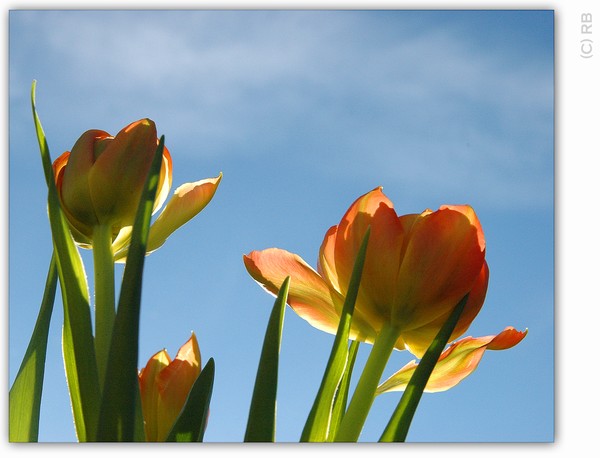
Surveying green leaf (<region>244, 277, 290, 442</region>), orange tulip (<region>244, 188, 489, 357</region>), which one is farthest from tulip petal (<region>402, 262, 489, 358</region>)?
green leaf (<region>244, 277, 290, 442</region>)

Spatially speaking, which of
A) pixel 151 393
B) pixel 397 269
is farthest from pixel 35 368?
pixel 397 269

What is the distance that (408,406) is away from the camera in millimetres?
568

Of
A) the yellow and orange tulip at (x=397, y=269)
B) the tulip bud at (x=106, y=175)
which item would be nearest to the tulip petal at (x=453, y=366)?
the yellow and orange tulip at (x=397, y=269)

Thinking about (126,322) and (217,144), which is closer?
(126,322)

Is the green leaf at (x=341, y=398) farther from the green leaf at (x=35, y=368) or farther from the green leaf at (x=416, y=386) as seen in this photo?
the green leaf at (x=35, y=368)

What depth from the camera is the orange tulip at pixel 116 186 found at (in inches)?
23.2

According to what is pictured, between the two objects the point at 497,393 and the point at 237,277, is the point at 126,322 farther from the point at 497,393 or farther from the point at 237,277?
the point at 497,393

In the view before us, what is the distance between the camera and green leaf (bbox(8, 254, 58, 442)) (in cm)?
65

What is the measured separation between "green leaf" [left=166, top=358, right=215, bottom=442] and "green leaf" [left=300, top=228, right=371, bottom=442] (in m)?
0.08

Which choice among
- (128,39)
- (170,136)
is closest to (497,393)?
(170,136)

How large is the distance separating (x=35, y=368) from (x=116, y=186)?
0.19m

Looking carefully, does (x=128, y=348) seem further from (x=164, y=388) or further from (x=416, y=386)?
(x=416, y=386)

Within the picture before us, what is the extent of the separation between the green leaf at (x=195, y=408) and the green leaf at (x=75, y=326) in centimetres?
6

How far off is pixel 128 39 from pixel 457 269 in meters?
0.69
